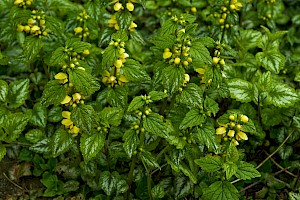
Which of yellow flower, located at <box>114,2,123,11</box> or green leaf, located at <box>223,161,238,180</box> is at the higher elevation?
yellow flower, located at <box>114,2,123,11</box>

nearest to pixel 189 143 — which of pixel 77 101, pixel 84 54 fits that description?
pixel 77 101

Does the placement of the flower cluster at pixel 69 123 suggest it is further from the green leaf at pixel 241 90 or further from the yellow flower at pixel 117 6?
the green leaf at pixel 241 90

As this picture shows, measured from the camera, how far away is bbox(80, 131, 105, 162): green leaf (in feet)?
8.66

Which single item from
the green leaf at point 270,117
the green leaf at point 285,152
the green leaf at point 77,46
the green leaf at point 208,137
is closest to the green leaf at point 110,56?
the green leaf at point 77,46

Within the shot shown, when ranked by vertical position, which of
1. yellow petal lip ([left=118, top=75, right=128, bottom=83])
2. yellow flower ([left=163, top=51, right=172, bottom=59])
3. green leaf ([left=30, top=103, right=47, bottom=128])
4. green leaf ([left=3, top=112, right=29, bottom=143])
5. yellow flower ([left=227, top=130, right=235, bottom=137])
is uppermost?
yellow flower ([left=163, top=51, right=172, bottom=59])

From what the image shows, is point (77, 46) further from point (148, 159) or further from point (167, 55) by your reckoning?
point (148, 159)

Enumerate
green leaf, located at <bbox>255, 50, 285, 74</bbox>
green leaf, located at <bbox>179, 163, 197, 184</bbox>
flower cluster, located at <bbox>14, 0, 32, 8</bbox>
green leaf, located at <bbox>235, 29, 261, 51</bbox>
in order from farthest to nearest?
green leaf, located at <bbox>235, 29, 261, 51</bbox> < green leaf, located at <bbox>255, 50, 285, 74</bbox> < flower cluster, located at <bbox>14, 0, 32, 8</bbox> < green leaf, located at <bbox>179, 163, 197, 184</bbox>

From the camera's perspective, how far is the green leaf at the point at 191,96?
2.66m

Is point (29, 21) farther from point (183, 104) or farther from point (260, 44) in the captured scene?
point (260, 44)

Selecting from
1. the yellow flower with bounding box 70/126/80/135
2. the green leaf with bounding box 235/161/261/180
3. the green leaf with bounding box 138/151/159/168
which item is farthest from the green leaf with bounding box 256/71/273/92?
the yellow flower with bounding box 70/126/80/135

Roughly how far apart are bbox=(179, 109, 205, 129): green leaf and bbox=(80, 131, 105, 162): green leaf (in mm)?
463

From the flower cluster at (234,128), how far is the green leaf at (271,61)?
2.50 feet

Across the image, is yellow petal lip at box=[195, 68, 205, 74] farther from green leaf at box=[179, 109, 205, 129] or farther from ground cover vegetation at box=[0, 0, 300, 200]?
green leaf at box=[179, 109, 205, 129]

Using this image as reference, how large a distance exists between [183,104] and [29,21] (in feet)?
3.58
